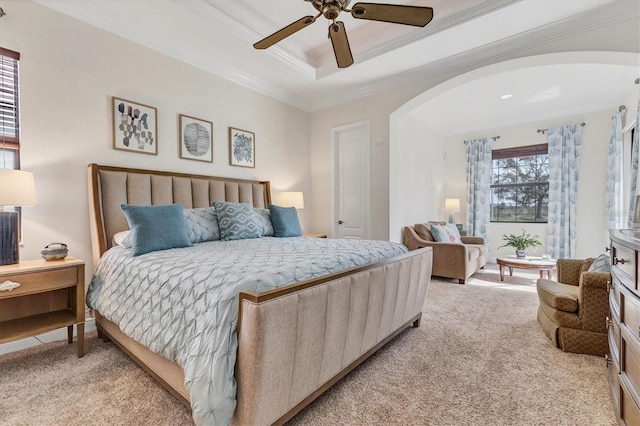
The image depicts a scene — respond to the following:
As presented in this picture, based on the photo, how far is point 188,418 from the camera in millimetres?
1502

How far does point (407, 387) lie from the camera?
5.77 feet

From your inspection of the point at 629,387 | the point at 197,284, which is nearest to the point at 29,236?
the point at 197,284

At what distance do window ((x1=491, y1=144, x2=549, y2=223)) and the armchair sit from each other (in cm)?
416

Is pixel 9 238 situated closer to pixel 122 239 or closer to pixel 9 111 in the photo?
pixel 122 239

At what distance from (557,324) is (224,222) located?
9.87ft

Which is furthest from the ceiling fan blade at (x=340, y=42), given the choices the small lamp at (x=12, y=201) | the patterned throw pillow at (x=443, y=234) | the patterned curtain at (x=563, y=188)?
the patterned curtain at (x=563, y=188)

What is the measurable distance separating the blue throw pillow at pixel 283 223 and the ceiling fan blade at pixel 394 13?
2142 mm

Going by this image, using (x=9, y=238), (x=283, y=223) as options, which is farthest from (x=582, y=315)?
(x=9, y=238)

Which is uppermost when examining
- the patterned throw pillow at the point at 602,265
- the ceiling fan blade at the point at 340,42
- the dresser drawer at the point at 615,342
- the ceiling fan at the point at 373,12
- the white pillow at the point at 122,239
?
the ceiling fan at the point at 373,12

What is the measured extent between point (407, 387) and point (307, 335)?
830 mm

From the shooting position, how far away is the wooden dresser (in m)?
1.16

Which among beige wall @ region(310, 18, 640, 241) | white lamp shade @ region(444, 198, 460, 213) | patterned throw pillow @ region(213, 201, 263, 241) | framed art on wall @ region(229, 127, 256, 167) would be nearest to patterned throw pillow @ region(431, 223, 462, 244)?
beige wall @ region(310, 18, 640, 241)

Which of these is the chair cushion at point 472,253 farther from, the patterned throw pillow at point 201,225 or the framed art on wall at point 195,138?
the framed art on wall at point 195,138

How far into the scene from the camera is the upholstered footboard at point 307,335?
46.1 inches
